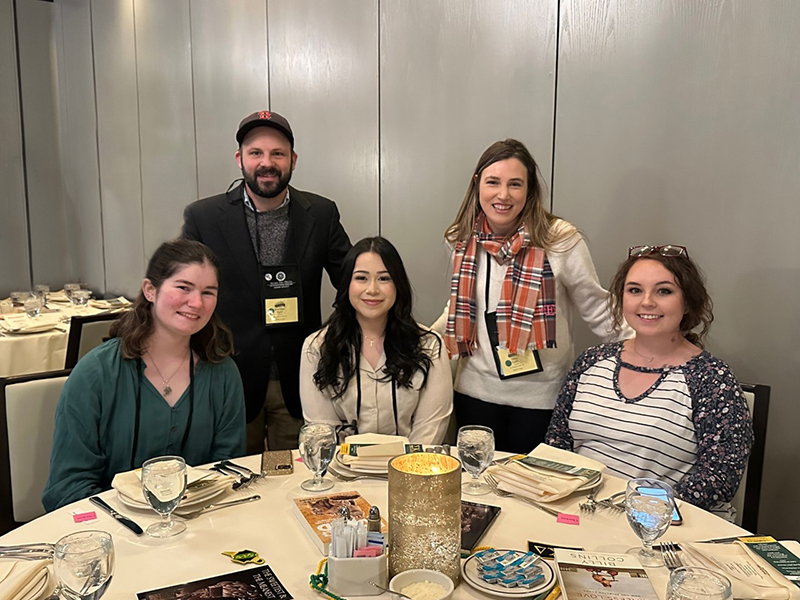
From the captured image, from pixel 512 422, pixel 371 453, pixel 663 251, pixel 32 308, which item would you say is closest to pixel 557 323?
pixel 512 422

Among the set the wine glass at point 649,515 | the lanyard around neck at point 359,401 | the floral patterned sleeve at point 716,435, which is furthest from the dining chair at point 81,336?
the wine glass at point 649,515

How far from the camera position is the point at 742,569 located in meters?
1.25

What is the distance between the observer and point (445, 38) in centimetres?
357

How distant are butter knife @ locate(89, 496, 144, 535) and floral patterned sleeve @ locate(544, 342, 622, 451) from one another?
1.29 m

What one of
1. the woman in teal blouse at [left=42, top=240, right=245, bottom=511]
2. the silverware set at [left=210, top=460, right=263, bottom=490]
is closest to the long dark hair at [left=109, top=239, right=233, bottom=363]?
the woman in teal blouse at [left=42, top=240, right=245, bottom=511]

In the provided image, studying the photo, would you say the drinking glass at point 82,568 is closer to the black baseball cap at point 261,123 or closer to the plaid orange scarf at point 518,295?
the plaid orange scarf at point 518,295

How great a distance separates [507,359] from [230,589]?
155 cm

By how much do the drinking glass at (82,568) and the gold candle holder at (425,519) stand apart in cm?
49

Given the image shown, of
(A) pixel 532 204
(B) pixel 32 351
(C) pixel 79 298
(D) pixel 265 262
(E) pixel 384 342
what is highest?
(A) pixel 532 204

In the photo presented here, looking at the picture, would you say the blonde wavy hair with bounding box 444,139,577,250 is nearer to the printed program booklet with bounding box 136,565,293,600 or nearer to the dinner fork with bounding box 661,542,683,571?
the dinner fork with bounding box 661,542,683,571

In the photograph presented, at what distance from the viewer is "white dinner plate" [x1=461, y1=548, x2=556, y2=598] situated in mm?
1197

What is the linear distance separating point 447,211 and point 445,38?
0.91 metres

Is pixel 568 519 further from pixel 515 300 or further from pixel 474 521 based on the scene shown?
pixel 515 300

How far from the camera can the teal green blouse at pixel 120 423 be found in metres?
1.87
